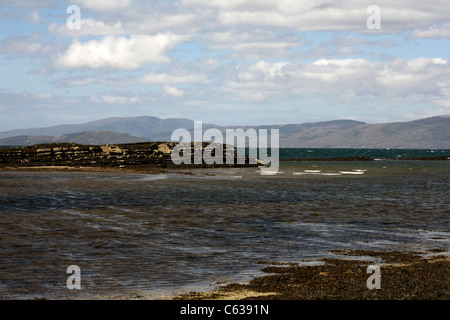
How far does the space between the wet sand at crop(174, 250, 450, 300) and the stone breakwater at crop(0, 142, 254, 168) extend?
6759cm

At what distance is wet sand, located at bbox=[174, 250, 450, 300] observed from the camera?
1170 centimetres

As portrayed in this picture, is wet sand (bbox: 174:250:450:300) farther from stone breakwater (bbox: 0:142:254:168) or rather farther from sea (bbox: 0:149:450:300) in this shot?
stone breakwater (bbox: 0:142:254:168)

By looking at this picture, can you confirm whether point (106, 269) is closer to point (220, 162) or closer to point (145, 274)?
point (145, 274)

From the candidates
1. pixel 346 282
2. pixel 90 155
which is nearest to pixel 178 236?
pixel 346 282

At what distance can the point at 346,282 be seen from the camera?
13.0 m

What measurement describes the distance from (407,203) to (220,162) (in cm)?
6060

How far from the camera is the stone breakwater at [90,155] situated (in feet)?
260

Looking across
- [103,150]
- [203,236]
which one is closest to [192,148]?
[103,150]

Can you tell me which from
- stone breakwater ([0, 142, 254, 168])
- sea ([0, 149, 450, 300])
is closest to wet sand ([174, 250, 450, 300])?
sea ([0, 149, 450, 300])

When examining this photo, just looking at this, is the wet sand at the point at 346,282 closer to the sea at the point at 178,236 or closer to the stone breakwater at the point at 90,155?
the sea at the point at 178,236

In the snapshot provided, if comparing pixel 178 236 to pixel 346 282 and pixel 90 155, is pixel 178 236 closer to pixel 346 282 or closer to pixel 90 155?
pixel 346 282

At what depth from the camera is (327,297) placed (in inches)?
455

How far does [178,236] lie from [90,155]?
6584cm
